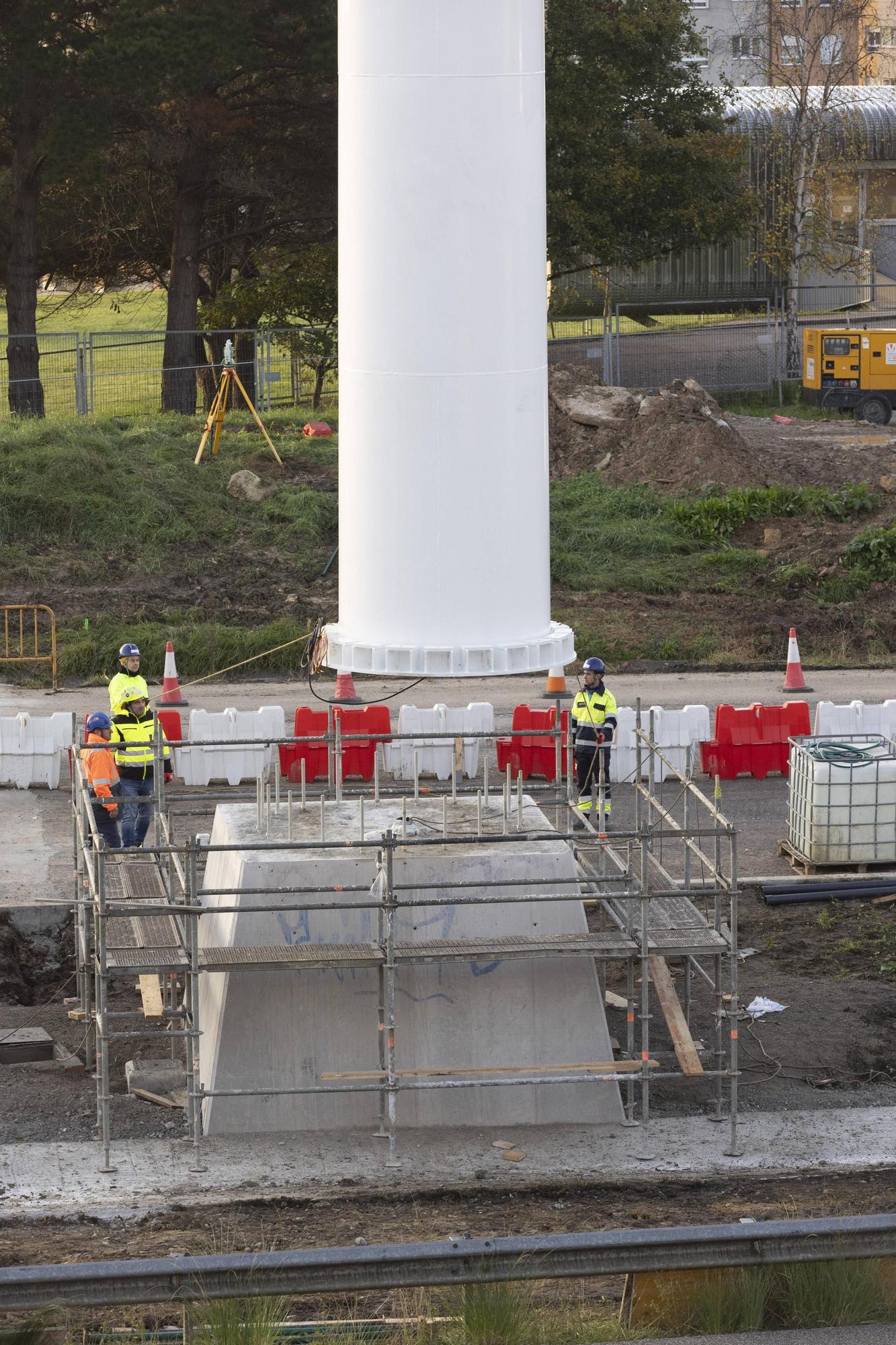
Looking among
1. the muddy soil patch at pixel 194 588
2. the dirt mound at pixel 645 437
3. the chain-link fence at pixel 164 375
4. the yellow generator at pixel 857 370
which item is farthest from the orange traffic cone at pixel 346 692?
the yellow generator at pixel 857 370

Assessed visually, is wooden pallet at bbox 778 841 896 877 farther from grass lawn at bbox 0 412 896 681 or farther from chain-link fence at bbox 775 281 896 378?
chain-link fence at bbox 775 281 896 378

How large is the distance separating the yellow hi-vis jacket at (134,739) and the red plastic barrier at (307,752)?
10.1 ft

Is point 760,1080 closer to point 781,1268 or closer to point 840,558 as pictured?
point 781,1268

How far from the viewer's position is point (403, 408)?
38.5 ft

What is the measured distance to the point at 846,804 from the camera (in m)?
18.4

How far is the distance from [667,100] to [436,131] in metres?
37.2

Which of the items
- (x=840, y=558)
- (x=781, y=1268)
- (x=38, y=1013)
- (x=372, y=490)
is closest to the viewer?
(x=781, y=1268)

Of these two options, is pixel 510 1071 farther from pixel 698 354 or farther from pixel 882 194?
pixel 882 194

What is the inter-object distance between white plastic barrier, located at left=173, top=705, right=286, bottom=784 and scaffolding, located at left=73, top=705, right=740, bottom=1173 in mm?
5632

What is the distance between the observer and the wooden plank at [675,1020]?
13773mm

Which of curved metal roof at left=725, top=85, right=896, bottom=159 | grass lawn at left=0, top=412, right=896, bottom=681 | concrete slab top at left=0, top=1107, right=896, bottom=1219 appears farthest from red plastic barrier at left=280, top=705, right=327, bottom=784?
curved metal roof at left=725, top=85, right=896, bottom=159

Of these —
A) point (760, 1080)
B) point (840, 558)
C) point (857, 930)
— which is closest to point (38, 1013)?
point (760, 1080)

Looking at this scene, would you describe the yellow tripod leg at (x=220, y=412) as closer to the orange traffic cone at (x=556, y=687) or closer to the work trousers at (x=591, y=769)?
the orange traffic cone at (x=556, y=687)

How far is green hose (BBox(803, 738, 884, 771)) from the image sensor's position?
18.3m
